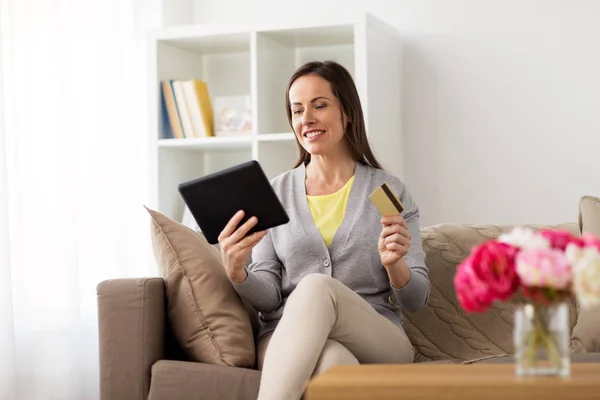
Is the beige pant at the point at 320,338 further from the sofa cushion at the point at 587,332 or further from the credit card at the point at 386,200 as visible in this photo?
the sofa cushion at the point at 587,332

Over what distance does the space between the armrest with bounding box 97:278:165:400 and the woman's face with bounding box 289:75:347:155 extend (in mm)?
599

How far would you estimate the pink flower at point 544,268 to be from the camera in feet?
4.20

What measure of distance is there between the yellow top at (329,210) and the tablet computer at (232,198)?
10.3 inches

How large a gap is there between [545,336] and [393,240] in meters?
0.84

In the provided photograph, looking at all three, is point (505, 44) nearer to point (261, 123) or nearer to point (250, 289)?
point (261, 123)

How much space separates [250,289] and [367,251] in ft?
1.06

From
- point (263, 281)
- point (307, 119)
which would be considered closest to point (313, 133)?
point (307, 119)

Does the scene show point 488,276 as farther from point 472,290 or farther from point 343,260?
point 343,260

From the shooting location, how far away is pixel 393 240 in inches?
84.4

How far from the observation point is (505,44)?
11.3ft

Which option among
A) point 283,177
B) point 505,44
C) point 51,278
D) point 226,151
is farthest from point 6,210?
point 505,44

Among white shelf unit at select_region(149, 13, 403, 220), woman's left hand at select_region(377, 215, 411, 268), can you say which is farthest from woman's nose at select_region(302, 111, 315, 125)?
white shelf unit at select_region(149, 13, 403, 220)

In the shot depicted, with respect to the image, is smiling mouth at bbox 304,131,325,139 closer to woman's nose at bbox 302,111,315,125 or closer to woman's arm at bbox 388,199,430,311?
woman's nose at bbox 302,111,315,125

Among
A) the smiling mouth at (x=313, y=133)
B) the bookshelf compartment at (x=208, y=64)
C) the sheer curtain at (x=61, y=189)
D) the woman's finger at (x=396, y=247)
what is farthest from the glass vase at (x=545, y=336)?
the bookshelf compartment at (x=208, y=64)
